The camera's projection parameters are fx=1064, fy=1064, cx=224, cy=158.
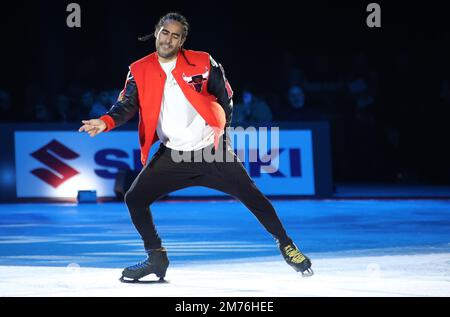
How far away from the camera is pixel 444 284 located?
7145 mm

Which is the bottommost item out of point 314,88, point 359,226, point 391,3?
point 359,226

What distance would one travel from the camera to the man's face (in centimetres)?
724

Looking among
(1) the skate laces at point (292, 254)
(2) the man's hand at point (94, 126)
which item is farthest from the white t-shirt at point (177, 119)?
(1) the skate laces at point (292, 254)

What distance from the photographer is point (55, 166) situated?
54.7 ft

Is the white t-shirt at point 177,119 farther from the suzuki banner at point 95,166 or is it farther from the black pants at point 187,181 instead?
the suzuki banner at point 95,166

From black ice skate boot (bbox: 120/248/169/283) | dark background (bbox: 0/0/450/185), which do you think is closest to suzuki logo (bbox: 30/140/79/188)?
dark background (bbox: 0/0/450/185)

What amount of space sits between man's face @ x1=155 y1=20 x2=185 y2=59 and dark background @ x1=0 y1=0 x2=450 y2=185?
1154cm

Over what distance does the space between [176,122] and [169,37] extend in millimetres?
581

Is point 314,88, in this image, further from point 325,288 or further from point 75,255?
point 325,288

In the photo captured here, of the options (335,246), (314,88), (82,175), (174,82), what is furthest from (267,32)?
(174,82)

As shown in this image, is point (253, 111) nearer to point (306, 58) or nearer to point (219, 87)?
point (306, 58)

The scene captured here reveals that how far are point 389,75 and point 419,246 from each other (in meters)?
10.5

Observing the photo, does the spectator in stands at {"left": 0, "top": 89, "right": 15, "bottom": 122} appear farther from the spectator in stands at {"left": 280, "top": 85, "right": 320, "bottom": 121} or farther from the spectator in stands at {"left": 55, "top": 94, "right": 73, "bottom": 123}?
the spectator in stands at {"left": 280, "top": 85, "right": 320, "bottom": 121}

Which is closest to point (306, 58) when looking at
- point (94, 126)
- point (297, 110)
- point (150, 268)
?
point (297, 110)
